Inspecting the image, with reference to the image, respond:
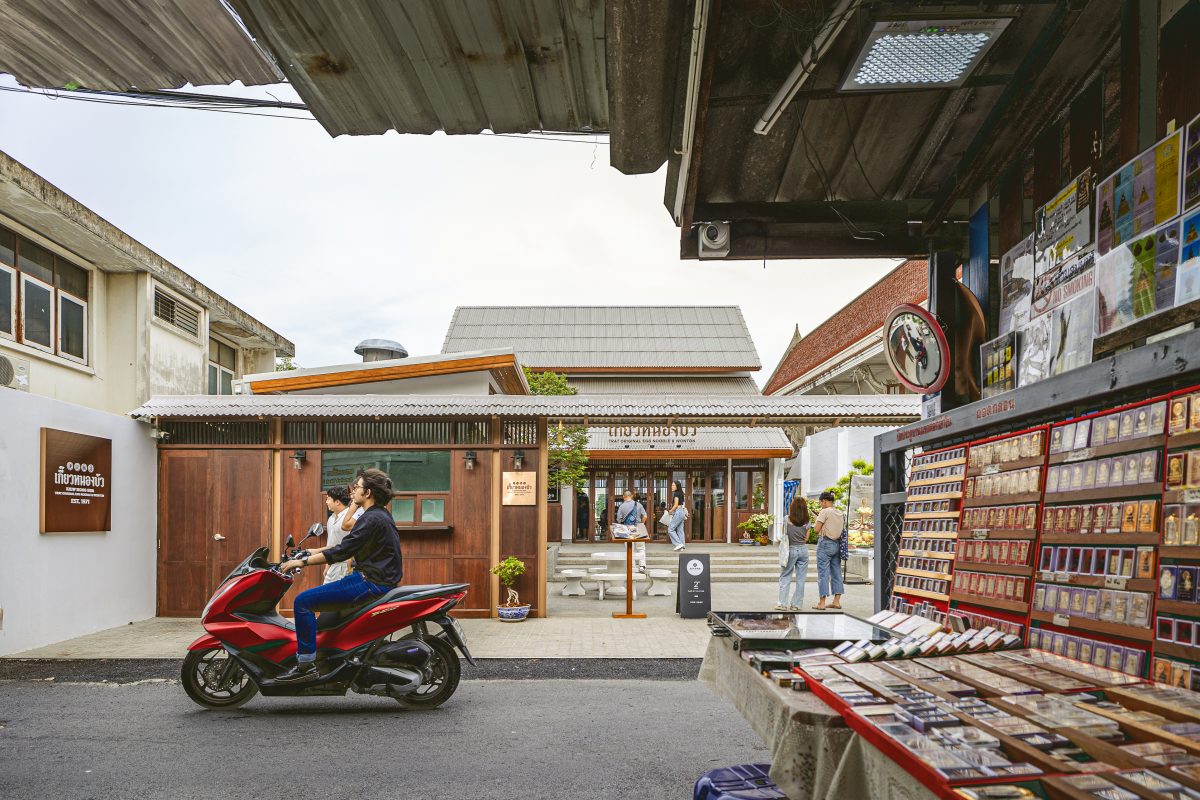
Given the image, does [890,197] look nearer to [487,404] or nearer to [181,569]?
[487,404]

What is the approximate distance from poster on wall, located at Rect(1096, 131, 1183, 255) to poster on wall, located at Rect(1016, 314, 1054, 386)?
1.76 feet

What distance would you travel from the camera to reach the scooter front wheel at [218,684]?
20.4 feet

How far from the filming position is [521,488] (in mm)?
11352

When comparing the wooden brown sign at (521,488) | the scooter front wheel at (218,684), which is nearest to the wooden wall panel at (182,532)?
the wooden brown sign at (521,488)

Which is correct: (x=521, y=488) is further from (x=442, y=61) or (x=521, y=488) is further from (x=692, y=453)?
(x=692, y=453)

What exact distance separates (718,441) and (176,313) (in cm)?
1427

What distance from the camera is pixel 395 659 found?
6.21 metres

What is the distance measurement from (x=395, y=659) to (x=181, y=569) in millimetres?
6723

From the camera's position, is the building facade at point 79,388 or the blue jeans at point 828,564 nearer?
the building facade at point 79,388

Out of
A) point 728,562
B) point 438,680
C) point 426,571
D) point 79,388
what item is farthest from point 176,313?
point 728,562

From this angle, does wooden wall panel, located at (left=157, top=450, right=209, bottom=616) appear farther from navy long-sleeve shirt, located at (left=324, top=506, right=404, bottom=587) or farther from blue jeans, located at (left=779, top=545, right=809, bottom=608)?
blue jeans, located at (left=779, top=545, right=809, bottom=608)

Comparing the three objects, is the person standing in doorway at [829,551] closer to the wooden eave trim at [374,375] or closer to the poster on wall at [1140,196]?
the wooden eave trim at [374,375]

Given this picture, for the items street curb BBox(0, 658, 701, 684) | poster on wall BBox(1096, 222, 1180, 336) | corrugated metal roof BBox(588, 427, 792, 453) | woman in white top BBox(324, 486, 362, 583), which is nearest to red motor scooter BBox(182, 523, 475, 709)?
woman in white top BBox(324, 486, 362, 583)

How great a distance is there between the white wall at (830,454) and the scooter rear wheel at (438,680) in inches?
615
